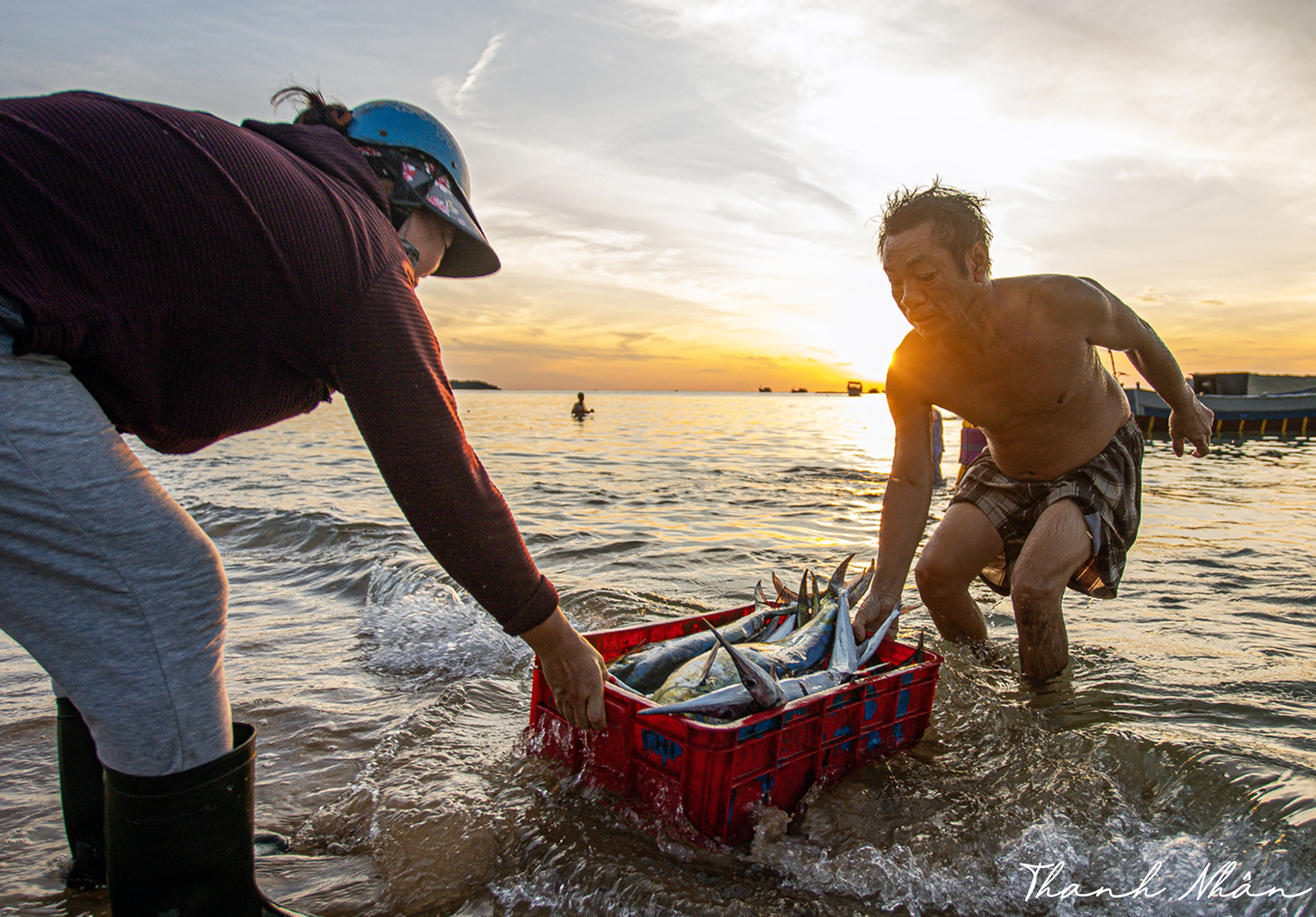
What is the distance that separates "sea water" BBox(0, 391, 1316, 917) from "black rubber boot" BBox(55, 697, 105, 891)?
0.09m

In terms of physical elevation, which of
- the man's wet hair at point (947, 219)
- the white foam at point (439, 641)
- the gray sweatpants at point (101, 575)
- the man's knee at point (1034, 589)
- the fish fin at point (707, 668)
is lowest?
the white foam at point (439, 641)

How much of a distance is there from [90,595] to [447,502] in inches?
26.8

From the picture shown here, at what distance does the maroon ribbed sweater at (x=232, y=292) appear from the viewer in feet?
4.33

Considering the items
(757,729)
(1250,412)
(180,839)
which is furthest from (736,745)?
(1250,412)

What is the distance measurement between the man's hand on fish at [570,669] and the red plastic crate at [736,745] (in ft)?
1.11

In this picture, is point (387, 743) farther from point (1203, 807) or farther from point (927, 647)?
point (1203, 807)

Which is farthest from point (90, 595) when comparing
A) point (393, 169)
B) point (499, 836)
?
point (499, 836)

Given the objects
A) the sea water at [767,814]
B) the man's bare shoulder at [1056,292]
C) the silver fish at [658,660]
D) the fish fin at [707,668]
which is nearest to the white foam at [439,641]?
the sea water at [767,814]

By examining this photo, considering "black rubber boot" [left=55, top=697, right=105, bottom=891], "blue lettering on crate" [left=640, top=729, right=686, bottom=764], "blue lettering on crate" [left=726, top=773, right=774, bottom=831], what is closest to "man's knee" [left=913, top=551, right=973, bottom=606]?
"blue lettering on crate" [left=726, top=773, right=774, bottom=831]

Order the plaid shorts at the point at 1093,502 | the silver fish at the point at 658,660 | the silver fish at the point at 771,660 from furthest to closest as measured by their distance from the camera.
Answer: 1. the plaid shorts at the point at 1093,502
2. the silver fish at the point at 658,660
3. the silver fish at the point at 771,660

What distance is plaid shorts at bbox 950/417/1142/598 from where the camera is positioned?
3.87 meters

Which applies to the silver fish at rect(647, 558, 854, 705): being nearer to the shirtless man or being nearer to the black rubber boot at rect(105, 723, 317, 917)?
the shirtless man

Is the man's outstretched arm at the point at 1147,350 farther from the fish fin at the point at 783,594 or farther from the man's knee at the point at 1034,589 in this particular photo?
the fish fin at the point at 783,594

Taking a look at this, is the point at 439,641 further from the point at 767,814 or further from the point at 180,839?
the point at 180,839
